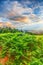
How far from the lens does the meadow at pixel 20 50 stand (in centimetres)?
672

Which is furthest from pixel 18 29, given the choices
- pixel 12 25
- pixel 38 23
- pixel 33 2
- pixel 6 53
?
pixel 6 53

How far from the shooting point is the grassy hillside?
6719mm

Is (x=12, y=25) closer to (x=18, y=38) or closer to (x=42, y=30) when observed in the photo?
(x=42, y=30)

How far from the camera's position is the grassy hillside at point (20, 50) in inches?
265

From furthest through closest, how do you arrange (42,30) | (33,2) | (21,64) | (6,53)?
(33,2) → (42,30) → (6,53) → (21,64)

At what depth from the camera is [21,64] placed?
6543mm

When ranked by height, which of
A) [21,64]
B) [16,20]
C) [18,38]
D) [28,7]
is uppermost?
[28,7]

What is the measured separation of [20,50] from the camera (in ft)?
22.6

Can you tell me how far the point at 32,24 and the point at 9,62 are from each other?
10.8 ft

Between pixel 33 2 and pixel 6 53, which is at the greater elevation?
pixel 33 2

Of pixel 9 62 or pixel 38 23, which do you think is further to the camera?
pixel 38 23

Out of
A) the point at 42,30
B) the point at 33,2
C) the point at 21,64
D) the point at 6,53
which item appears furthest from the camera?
the point at 33,2

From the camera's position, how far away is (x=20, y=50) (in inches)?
271

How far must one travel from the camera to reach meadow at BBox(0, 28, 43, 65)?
6719mm
